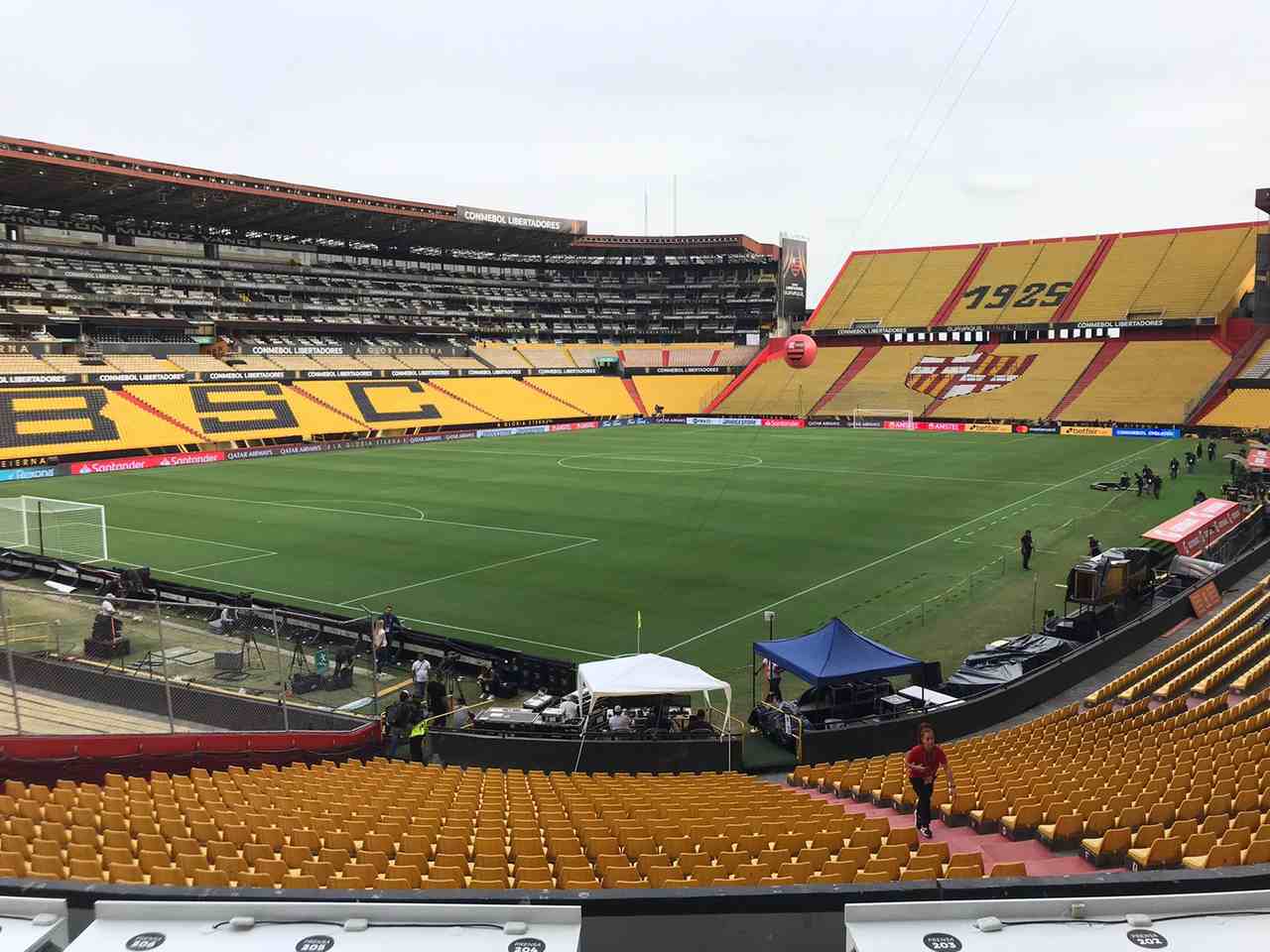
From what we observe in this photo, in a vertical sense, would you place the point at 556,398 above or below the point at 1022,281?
below

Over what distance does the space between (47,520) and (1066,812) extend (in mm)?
37765

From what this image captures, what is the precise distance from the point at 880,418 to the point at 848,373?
12.2 meters

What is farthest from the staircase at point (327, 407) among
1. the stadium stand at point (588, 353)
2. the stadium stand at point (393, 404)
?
the stadium stand at point (588, 353)

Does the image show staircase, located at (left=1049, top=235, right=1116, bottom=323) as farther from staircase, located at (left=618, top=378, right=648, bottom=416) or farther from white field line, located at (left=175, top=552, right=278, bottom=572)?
white field line, located at (left=175, top=552, right=278, bottom=572)

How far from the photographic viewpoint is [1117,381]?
80312 mm

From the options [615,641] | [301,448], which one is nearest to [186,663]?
[615,641]

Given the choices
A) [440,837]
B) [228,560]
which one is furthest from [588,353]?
[440,837]

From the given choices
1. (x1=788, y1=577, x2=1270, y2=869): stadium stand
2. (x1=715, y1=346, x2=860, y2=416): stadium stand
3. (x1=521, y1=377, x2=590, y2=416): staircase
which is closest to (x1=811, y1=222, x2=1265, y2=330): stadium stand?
(x1=715, y1=346, x2=860, y2=416): stadium stand

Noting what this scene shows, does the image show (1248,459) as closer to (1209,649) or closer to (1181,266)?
(1209,649)

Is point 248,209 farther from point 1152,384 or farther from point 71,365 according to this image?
point 1152,384

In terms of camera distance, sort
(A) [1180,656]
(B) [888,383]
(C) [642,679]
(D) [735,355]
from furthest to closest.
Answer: (D) [735,355]
(B) [888,383]
(A) [1180,656]
(C) [642,679]

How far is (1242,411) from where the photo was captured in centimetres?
6931

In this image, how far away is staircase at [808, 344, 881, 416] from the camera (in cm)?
9406

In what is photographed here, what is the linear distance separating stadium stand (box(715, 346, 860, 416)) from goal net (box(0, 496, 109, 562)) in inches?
2729
